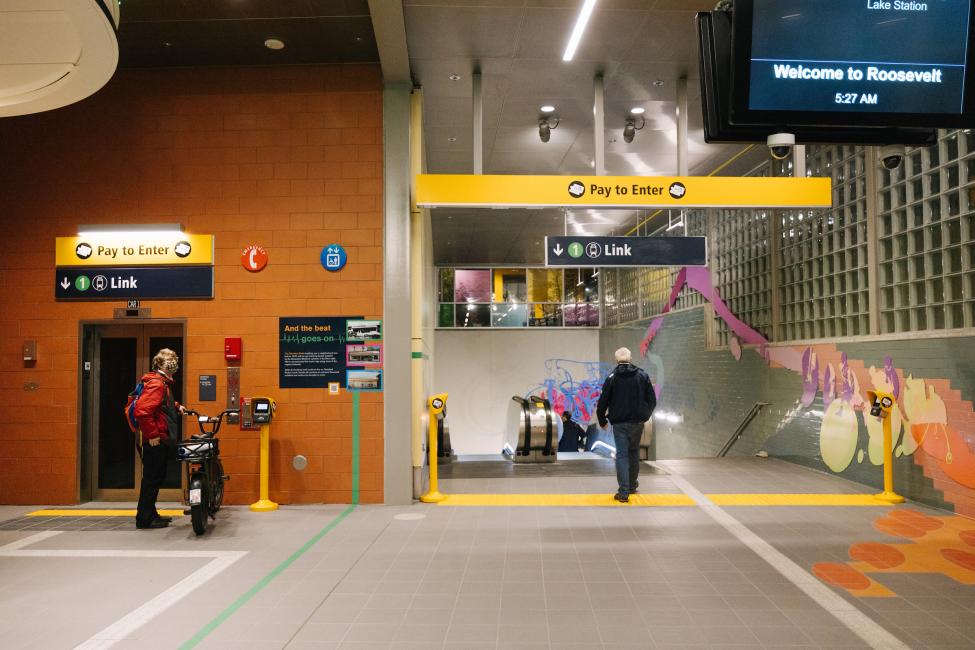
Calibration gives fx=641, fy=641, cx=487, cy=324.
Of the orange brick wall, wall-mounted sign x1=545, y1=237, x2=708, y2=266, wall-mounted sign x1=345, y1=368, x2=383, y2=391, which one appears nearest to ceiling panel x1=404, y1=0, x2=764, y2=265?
the orange brick wall

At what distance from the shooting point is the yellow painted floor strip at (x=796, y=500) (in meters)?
6.35

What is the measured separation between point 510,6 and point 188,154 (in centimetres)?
369

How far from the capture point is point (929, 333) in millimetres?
6141

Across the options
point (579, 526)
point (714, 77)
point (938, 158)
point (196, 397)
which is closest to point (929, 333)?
point (938, 158)

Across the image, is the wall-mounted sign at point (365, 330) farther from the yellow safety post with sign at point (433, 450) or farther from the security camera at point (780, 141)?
the security camera at point (780, 141)

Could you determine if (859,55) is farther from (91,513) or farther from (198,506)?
(91,513)

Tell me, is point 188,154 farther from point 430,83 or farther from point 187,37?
point 430,83

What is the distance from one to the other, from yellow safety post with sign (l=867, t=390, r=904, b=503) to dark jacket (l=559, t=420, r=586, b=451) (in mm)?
11257

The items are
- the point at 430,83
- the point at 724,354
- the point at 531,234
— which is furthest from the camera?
the point at 531,234

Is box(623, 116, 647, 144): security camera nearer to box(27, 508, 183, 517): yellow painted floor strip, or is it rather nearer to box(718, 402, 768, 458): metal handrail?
box(718, 402, 768, 458): metal handrail

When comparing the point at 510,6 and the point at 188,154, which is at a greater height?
the point at 510,6

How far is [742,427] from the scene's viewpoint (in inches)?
388

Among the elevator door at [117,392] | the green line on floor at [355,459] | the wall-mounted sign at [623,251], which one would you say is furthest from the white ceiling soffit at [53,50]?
the wall-mounted sign at [623,251]

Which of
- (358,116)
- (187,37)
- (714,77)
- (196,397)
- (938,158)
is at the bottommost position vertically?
(196,397)
